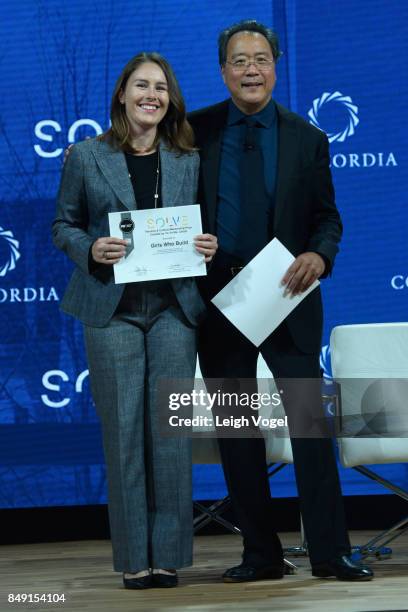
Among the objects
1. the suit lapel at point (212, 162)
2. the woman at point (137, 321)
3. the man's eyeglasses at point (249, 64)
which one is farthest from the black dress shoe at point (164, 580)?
the man's eyeglasses at point (249, 64)

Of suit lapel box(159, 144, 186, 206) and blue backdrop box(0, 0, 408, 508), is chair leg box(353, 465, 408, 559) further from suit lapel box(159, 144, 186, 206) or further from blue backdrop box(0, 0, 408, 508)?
suit lapel box(159, 144, 186, 206)

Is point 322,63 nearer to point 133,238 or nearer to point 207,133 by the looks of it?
point 207,133

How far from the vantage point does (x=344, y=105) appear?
5.05 m

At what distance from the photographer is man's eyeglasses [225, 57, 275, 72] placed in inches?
131

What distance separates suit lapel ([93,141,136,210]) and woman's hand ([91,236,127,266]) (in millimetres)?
155

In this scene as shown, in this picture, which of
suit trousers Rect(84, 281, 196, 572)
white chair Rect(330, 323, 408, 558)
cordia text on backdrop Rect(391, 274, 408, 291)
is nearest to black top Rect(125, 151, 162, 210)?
suit trousers Rect(84, 281, 196, 572)

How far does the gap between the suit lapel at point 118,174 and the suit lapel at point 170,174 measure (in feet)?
0.34

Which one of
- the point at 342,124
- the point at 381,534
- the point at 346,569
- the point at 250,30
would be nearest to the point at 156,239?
the point at 250,30

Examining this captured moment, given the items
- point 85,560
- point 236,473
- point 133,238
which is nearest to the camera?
point 133,238

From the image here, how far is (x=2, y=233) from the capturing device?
16.5 ft

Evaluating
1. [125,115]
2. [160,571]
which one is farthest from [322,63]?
[160,571]

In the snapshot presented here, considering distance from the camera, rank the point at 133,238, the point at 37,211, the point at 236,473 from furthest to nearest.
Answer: the point at 37,211 → the point at 236,473 → the point at 133,238

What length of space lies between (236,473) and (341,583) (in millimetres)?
481

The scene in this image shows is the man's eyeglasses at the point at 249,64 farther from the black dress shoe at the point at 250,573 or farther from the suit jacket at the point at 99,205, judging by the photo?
the black dress shoe at the point at 250,573
